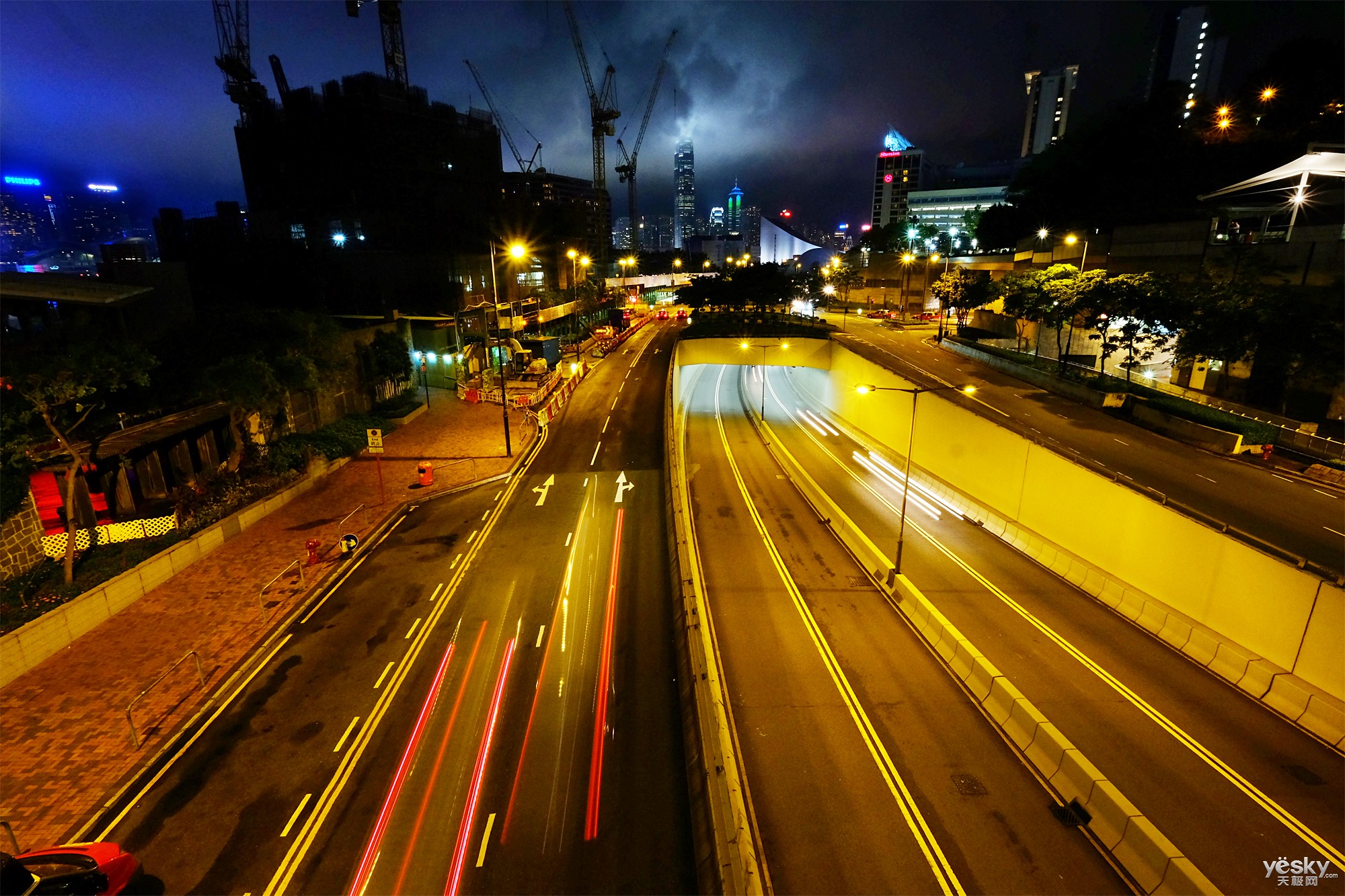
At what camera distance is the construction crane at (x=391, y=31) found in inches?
4171

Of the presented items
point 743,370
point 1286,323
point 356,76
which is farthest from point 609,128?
point 1286,323

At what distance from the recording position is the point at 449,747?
13.6 meters

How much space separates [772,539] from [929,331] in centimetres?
5058

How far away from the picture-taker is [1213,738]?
14.5 metres

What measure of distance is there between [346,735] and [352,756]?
80 centimetres

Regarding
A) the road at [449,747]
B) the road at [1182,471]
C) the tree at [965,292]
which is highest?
the tree at [965,292]

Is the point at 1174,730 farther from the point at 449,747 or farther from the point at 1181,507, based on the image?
the point at 449,747

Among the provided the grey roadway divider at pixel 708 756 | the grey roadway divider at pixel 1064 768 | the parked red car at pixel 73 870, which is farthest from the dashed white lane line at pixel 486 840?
the grey roadway divider at pixel 1064 768

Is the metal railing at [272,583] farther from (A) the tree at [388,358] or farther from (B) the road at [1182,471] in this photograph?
(B) the road at [1182,471]

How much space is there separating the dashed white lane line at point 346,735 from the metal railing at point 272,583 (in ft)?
20.0

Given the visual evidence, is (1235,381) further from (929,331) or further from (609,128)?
(609,128)

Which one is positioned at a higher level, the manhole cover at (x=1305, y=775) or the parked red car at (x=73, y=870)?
the parked red car at (x=73, y=870)

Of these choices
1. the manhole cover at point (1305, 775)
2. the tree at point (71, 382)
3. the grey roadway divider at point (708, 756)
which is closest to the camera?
the grey roadway divider at point (708, 756)

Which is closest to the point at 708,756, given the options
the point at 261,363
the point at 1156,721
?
the point at 1156,721
